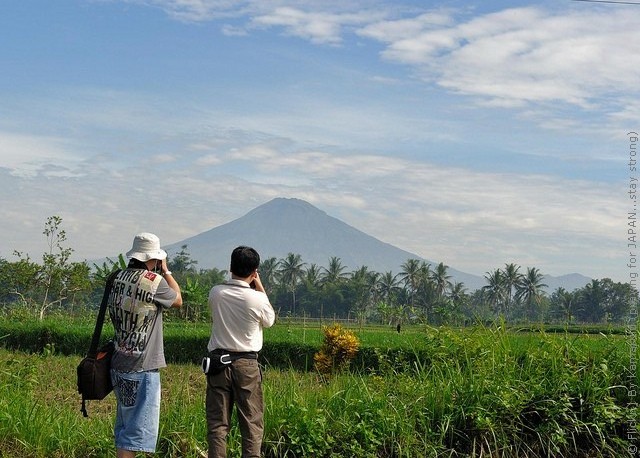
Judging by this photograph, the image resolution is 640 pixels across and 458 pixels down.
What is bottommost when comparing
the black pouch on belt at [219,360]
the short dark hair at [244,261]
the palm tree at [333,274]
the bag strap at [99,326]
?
the black pouch on belt at [219,360]

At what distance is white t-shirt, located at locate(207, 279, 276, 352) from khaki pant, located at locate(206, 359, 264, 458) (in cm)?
13

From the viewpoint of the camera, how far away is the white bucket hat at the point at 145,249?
203 inches

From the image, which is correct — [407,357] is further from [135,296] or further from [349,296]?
[349,296]

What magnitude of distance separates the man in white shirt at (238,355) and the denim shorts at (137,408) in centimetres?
40

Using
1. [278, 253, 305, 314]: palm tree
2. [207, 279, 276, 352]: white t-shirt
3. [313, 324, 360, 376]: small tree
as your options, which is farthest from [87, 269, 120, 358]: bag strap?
[278, 253, 305, 314]: palm tree

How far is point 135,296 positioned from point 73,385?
8497 millimetres

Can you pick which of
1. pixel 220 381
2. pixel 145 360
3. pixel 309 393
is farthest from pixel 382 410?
pixel 145 360

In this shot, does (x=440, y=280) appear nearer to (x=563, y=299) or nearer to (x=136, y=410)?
(x=563, y=299)

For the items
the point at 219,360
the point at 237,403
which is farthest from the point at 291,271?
the point at 219,360

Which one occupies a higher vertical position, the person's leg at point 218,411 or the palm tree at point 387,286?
the palm tree at point 387,286

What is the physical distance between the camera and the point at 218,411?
531 cm

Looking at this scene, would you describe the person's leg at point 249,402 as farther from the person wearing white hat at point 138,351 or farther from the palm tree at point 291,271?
the palm tree at point 291,271

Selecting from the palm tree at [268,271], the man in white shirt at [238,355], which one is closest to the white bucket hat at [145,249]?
the man in white shirt at [238,355]

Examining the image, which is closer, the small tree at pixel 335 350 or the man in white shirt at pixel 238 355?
the man in white shirt at pixel 238 355
